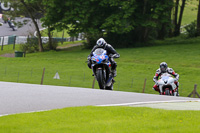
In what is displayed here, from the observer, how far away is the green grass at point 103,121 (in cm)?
768

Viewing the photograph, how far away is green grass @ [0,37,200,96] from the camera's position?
Answer: 27716 millimetres

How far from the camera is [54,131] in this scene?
7504mm

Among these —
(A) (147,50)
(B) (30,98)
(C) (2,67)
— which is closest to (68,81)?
(C) (2,67)

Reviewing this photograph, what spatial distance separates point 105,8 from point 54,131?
4257 cm

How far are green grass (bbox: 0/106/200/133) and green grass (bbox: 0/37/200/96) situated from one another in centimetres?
1479

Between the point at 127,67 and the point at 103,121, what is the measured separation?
2683cm

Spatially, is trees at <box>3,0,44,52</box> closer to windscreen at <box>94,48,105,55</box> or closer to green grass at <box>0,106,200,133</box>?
windscreen at <box>94,48,105,55</box>

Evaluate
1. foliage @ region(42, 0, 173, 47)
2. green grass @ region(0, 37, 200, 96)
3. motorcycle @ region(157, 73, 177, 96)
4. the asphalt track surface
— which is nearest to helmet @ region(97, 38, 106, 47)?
the asphalt track surface

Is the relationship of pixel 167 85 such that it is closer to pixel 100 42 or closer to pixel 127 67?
pixel 100 42

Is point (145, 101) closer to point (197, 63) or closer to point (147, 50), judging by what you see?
point (197, 63)

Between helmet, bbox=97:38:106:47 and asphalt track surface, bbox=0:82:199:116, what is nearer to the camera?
asphalt track surface, bbox=0:82:199:116

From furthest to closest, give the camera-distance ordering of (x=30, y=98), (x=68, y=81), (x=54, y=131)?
(x=68, y=81), (x=30, y=98), (x=54, y=131)

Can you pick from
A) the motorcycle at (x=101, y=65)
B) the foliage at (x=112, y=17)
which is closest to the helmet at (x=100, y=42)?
the motorcycle at (x=101, y=65)

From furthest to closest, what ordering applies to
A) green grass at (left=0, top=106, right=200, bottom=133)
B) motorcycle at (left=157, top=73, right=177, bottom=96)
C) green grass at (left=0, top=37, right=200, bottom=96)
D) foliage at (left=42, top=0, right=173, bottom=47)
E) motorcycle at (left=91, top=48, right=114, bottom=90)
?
foliage at (left=42, top=0, right=173, bottom=47)
green grass at (left=0, top=37, right=200, bottom=96)
motorcycle at (left=157, top=73, right=177, bottom=96)
motorcycle at (left=91, top=48, right=114, bottom=90)
green grass at (left=0, top=106, right=200, bottom=133)
